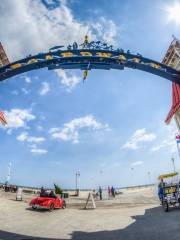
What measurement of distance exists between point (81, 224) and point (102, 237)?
2.96 m

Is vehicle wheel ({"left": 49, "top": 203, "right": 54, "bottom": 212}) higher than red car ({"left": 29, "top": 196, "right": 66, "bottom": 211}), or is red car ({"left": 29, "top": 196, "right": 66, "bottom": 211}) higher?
red car ({"left": 29, "top": 196, "right": 66, "bottom": 211})

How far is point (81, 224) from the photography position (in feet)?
37.4

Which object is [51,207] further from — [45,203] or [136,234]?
[136,234]

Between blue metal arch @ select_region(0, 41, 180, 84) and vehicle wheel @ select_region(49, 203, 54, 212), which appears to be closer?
blue metal arch @ select_region(0, 41, 180, 84)

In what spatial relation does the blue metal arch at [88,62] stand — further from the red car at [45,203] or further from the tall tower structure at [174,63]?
the red car at [45,203]

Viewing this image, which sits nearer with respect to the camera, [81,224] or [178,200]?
[81,224]

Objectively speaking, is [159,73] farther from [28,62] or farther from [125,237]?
[125,237]

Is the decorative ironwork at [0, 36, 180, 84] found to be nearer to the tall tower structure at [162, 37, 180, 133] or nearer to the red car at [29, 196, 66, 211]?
the tall tower structure at [162, 37, 180, 133]

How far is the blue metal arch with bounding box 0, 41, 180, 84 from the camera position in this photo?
42.8 ft

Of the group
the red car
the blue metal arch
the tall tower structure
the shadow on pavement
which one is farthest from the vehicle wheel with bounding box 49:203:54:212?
the tall tower structure

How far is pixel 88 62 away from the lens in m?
13.8

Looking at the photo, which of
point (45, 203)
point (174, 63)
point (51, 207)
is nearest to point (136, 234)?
point (45, 203)

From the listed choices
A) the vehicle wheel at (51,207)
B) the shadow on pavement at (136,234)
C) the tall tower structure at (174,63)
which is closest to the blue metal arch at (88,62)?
the tall tower structure at (174,63)

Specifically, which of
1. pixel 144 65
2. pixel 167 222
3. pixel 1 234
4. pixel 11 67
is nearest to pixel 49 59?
pixel 11 67
